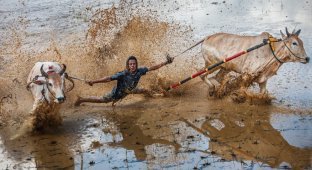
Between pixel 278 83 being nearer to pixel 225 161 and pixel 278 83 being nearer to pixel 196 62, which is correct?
pixel 196 62

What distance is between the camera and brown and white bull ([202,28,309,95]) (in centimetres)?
909

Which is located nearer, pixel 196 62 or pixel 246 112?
pixel 246 112

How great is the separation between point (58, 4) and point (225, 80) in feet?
35.0

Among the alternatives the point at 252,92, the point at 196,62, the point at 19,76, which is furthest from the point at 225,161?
the point at 19,76

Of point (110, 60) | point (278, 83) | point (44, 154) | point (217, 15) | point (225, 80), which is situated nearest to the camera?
point (44, 154)

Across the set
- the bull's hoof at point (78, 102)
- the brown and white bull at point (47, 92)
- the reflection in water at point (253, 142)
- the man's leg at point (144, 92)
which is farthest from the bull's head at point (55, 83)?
the reflection in water at point (253, 142)

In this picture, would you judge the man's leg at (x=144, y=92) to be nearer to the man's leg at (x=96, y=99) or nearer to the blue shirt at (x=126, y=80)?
the blue shirt at (x=126, y=80)

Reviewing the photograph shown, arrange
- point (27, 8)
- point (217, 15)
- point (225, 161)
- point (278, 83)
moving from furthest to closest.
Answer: point (27, 8) < point (217, 15) < point (278, 83) < point (225, 161)

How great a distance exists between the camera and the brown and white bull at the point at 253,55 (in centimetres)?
909

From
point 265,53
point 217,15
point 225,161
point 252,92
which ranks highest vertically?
point 217,15

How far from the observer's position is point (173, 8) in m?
17.5

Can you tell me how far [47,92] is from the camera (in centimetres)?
823

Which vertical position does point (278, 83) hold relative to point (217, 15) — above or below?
below

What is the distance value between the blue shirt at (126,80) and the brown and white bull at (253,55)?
1.61 meters
